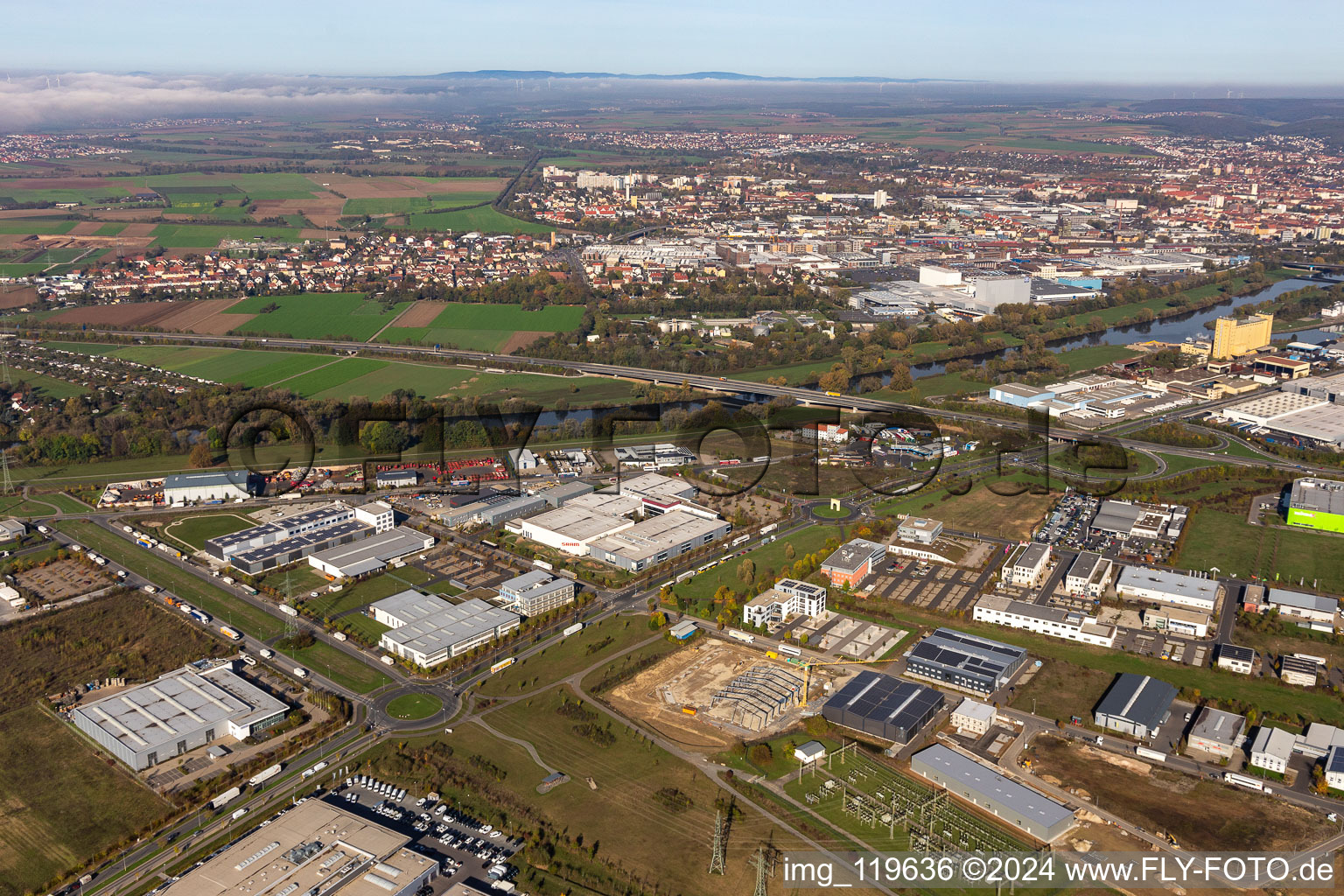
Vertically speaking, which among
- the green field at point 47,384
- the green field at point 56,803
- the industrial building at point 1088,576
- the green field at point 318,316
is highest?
the green field at point 318,316

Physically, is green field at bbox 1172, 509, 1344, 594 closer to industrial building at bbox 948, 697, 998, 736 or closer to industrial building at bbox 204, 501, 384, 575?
industrial building at bbox 948, 697, 998, 736

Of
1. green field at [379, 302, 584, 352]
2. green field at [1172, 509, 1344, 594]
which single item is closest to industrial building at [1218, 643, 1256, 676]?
green field at [1172, 509, 1344, 594]

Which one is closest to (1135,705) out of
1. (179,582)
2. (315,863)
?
(315,863)

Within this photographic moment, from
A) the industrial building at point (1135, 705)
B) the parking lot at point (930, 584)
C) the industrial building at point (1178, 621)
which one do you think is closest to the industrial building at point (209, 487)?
the parking lot at point (930, 584)

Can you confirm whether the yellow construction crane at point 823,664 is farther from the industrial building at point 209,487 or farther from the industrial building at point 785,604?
the industrial building at point 209,487

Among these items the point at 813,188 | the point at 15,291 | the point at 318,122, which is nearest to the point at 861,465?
the point at 15,291

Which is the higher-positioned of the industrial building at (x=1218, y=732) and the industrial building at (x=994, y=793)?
the industrial building at (x=1218, y=732)
